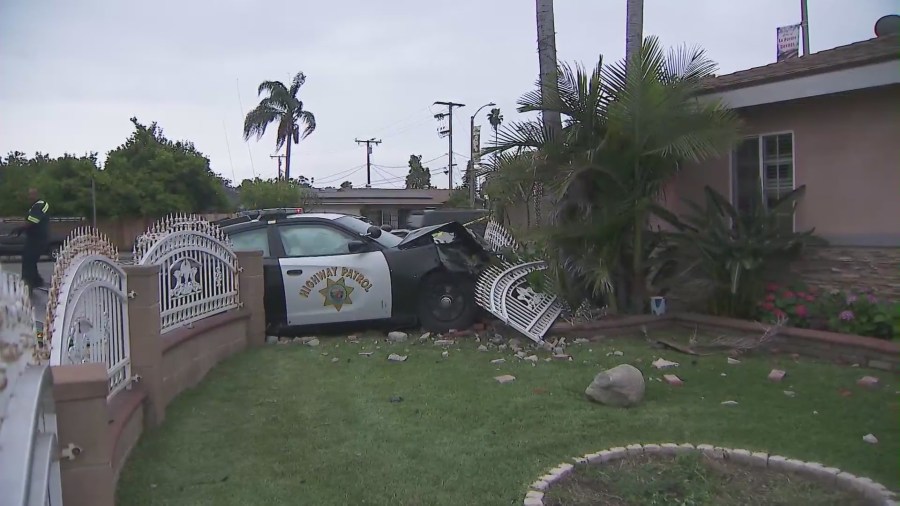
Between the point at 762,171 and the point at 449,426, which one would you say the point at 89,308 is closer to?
the point at 449,426

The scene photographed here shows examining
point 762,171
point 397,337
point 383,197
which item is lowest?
point 397,337

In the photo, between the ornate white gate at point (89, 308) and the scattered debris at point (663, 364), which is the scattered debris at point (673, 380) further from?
the ornate white gate at point (89, 308)

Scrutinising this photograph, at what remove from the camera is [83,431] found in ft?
10.7

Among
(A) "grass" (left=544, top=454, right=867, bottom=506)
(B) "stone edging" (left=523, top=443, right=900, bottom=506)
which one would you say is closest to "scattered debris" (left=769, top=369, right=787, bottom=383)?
(B) "stone edging" (left=523, top=443, right=900, bottom=506)

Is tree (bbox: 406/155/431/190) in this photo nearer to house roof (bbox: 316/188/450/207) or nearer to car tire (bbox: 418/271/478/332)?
house roof (bbox: 316/188/450/207)

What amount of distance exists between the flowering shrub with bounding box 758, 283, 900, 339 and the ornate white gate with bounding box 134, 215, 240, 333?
5485 millimetres

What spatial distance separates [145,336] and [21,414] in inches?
126

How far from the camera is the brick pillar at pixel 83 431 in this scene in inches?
127

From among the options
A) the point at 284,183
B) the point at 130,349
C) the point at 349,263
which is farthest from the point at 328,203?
the point at 130,349

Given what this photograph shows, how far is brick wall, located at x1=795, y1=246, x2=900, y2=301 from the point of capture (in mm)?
7715

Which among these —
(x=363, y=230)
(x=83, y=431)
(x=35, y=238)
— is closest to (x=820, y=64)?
(x=363, y=230)

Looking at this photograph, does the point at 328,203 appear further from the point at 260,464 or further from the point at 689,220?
the point at 260,464

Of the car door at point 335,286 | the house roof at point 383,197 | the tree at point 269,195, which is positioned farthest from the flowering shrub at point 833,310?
the house roof at point 383,197

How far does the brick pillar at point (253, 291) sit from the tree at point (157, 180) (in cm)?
2528
